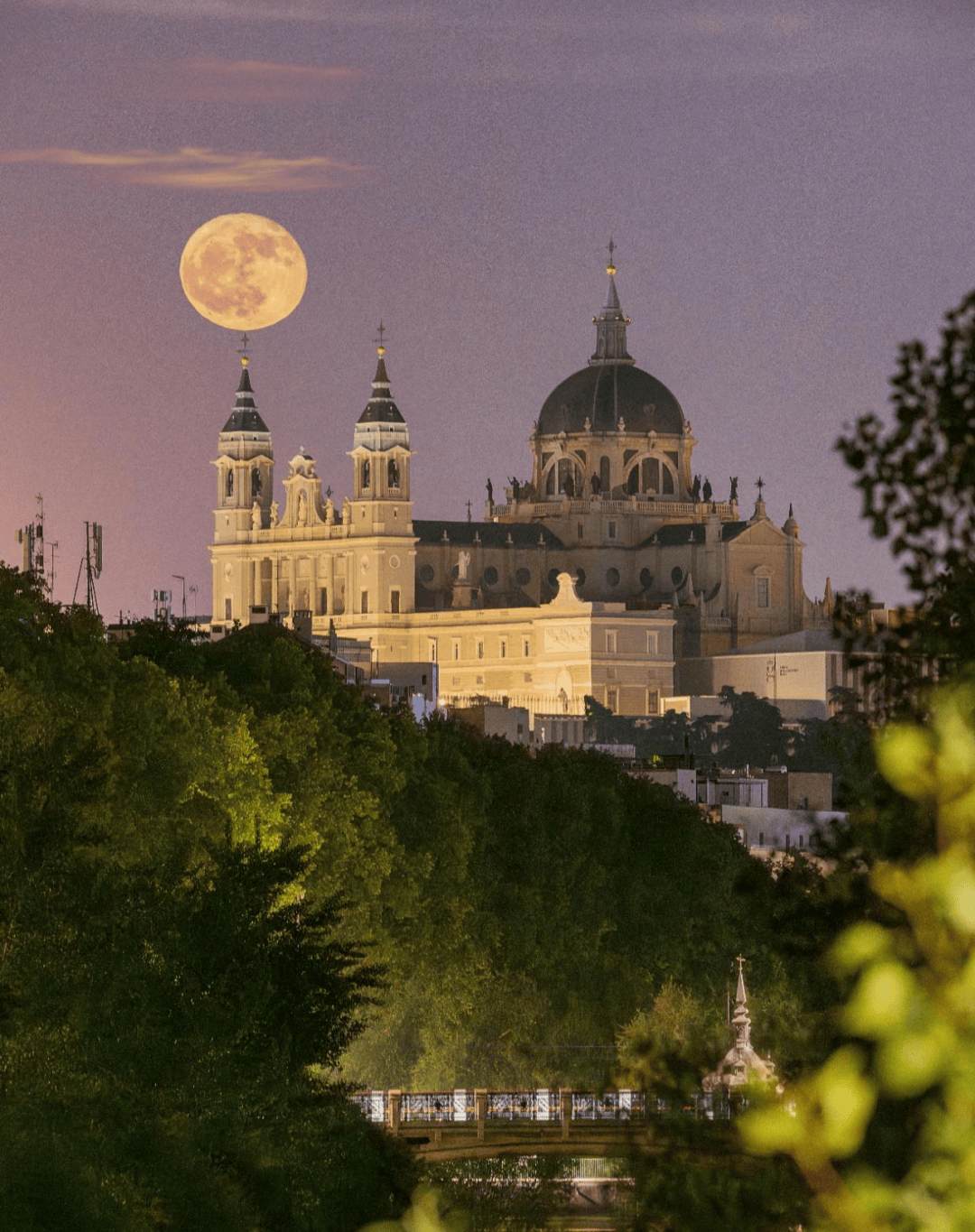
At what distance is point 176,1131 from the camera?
91.5 feet

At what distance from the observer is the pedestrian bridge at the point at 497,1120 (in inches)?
1731

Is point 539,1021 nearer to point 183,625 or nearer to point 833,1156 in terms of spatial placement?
point 183,625

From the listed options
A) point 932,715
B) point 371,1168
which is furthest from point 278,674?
point 932,715

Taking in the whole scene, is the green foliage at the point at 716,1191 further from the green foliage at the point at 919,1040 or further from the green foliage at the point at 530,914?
the green foliage at the point at 530,914

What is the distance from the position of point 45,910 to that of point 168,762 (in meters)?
11.7

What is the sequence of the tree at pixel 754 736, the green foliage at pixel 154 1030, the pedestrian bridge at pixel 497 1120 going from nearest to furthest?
1. the green foliage at pixel 154 1030
2. the pedestrian bridge at pixel 497 1120
3. the tree at pixel 754 736

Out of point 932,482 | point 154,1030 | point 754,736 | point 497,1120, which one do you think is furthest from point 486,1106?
point 754,736

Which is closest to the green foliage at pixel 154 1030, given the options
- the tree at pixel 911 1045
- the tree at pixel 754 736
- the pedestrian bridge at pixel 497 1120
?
the pedestrian bridge at pixel 497 1120

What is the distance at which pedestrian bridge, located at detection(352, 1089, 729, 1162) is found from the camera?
44.0 meters

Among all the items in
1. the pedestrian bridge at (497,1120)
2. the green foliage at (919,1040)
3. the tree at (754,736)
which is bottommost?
the pedestrian bridge at (497,1120)

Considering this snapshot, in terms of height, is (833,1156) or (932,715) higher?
(932,715)

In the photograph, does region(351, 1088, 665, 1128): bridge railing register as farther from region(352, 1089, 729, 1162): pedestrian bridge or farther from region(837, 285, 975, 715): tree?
region(837, 285, 975, 715): tree

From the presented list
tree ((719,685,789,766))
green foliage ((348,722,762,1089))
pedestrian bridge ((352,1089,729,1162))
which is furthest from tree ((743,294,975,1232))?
tree ((719,685,789,766))

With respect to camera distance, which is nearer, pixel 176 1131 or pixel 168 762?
pixel 176 1131
